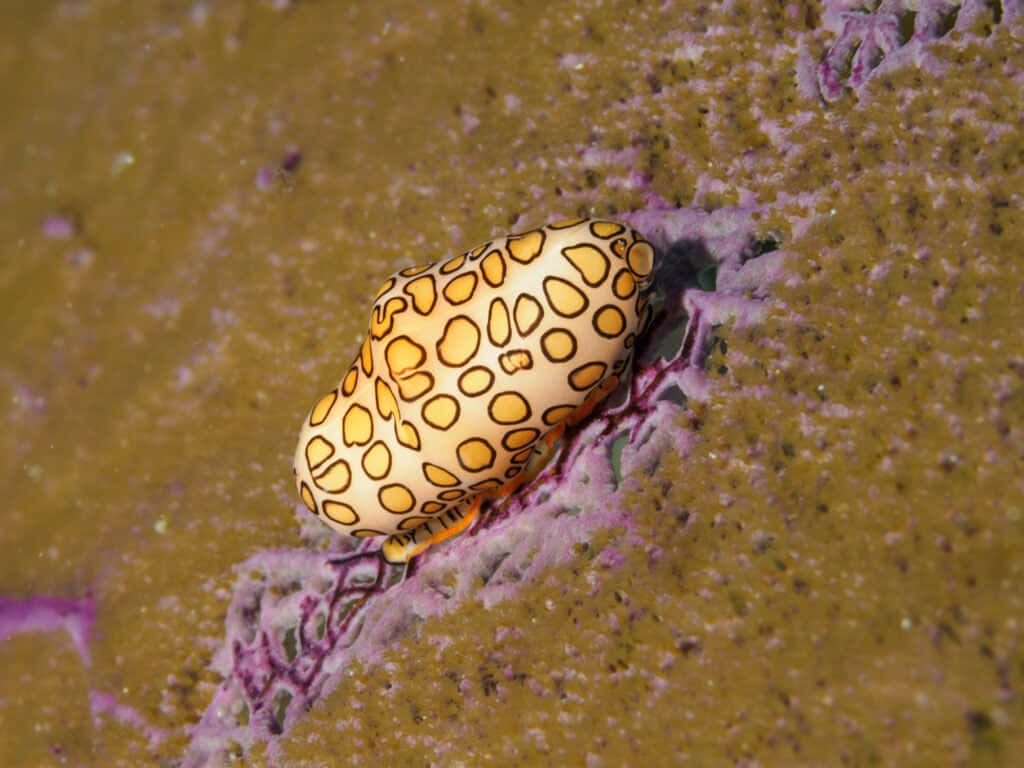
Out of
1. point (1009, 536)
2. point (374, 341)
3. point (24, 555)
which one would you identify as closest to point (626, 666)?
point (1009, 536)

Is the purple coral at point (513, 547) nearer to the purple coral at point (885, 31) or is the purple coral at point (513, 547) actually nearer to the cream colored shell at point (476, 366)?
the cream colored shell at point (476, 366)

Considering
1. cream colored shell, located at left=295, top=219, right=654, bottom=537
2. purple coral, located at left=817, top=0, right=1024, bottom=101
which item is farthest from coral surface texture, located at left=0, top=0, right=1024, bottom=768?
cream colored shell, located at left=295, top=219, right=654, bottom=537

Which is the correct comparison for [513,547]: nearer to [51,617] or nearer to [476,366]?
[476,366]

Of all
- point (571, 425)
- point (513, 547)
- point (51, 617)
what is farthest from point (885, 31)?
point (51, 617)

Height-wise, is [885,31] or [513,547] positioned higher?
[885,31]

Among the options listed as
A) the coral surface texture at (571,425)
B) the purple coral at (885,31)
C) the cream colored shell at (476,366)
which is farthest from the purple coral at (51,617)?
the purple coral at (885,31)

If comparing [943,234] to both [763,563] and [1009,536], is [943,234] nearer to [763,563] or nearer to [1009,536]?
[1009,536]
